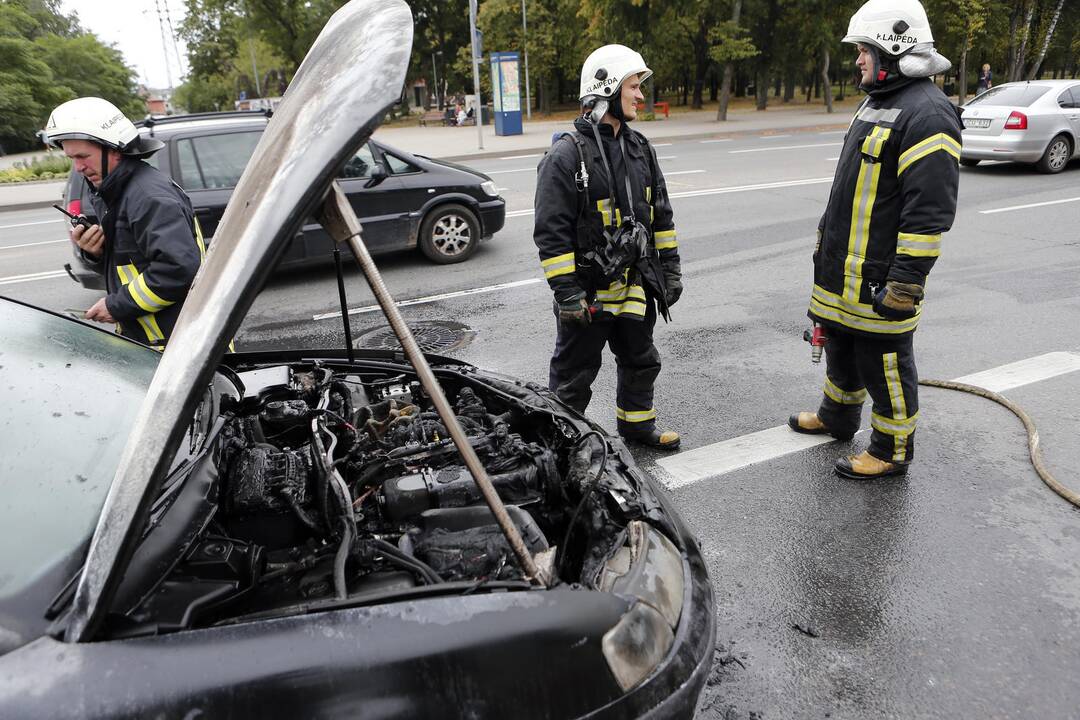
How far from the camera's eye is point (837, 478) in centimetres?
377

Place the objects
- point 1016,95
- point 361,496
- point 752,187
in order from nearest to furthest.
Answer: point 361,496 < point 752,187 < point 1016,95

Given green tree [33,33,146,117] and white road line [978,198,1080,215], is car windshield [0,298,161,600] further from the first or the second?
green tree [33,33,146,117]

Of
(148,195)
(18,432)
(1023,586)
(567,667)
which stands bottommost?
(1023,586)

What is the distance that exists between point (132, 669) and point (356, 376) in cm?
179

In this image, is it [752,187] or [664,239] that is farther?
[752,187]

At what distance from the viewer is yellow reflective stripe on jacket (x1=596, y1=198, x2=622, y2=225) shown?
3.64 metres

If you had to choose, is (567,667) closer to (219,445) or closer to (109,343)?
(219,445)

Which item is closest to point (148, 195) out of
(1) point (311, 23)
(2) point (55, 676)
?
(2) point (55, 676)

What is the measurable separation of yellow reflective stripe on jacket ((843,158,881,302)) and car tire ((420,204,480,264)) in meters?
5.28

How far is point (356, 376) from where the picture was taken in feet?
10.2

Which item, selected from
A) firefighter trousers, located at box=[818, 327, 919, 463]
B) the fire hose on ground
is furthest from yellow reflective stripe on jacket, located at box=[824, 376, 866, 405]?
the fire hose on ground

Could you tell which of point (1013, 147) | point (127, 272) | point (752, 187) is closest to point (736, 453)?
point (127, 272)

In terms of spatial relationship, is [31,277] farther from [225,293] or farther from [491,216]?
[225,293]

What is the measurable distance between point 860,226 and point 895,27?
2.86 ft
